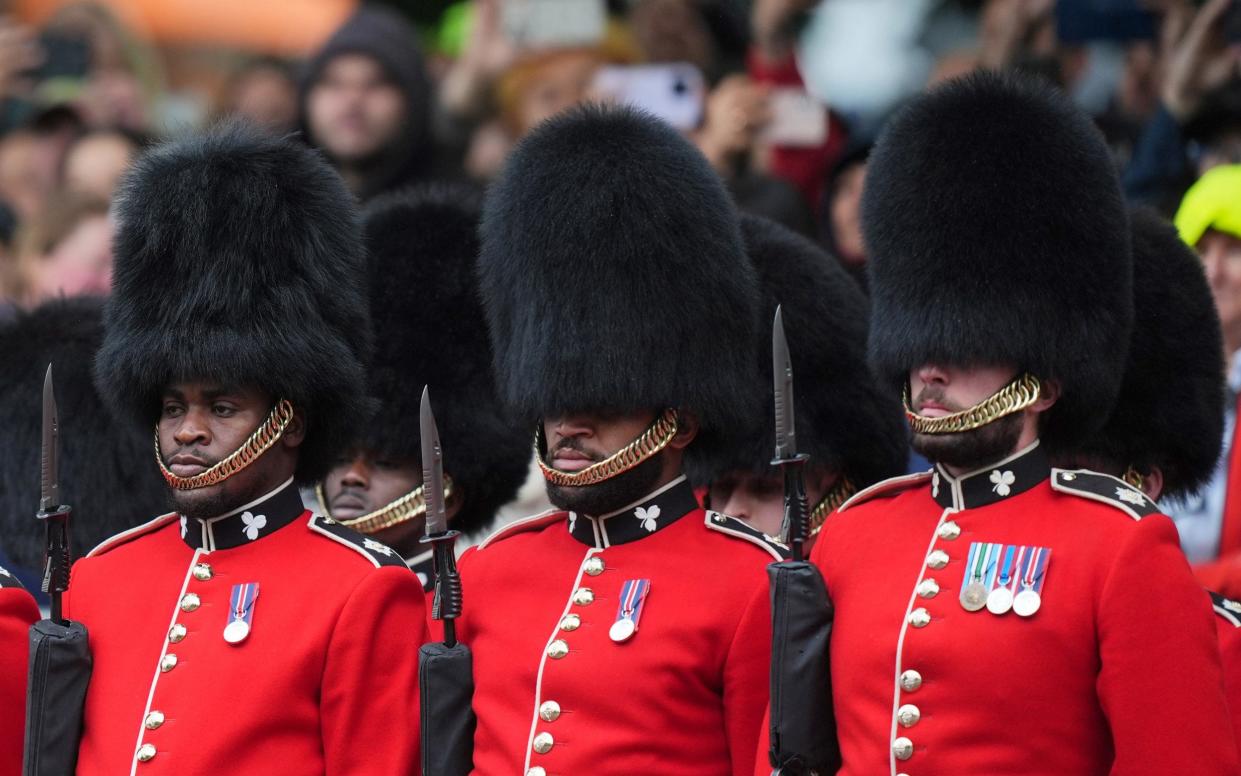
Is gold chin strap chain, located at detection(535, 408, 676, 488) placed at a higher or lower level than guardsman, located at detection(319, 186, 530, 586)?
higher

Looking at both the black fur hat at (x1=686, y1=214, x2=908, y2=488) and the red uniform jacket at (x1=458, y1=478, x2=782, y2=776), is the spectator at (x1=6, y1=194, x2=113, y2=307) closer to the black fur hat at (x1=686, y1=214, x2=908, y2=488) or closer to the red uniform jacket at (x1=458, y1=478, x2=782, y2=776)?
the black fur hat at (x1=686, y1=214, x2=908, y2=488)

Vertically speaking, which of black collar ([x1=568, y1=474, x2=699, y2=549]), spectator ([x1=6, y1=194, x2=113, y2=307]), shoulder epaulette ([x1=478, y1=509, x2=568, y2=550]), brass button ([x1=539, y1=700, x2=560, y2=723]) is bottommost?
spectator ([x1=6, y1=194, x2=113, y2=307])

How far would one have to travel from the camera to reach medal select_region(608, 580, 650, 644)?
4180mm

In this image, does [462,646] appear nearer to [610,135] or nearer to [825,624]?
[825,624]

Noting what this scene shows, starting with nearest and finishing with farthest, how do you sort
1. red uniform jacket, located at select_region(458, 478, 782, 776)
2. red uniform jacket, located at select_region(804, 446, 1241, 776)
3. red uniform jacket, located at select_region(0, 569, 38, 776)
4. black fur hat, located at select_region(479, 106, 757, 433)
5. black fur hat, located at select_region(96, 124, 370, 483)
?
red uniform jacket, located at select_region(804, 446, 1241, 776) → red uniform jacket, located at select_region(458, 478, 782, 776) → black fur hat, located at select_region(479, 106, 757, 433) → black fur hat, located at select_region(96, 124, 370, 483) → red uniform jacket, located at select_region(0, 569, 38, 776)

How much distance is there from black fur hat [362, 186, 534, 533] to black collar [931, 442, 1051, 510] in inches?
60.5

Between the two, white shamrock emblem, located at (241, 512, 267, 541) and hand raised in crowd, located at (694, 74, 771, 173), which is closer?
white shamrock emblem, located at (241, 512, 267, 541)

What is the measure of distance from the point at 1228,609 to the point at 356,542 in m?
1.74

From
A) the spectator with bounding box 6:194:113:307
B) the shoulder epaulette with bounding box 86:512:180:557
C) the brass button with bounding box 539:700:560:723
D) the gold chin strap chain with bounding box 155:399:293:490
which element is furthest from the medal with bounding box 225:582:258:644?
the spectator with bounding box 6:194:113:307

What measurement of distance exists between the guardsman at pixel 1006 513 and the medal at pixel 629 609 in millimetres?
352

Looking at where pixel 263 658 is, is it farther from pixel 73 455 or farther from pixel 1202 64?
pixel 1202 64

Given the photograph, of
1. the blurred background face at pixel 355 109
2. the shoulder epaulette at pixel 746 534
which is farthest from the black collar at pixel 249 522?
the blurred background face at pixel 355 109

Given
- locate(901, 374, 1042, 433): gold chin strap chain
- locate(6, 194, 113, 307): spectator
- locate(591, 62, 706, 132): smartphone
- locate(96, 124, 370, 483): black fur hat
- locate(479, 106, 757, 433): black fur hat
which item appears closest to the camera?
locate(901, 374, 1042, 433): gold chin strap chain

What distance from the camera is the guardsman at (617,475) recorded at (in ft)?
13.6
